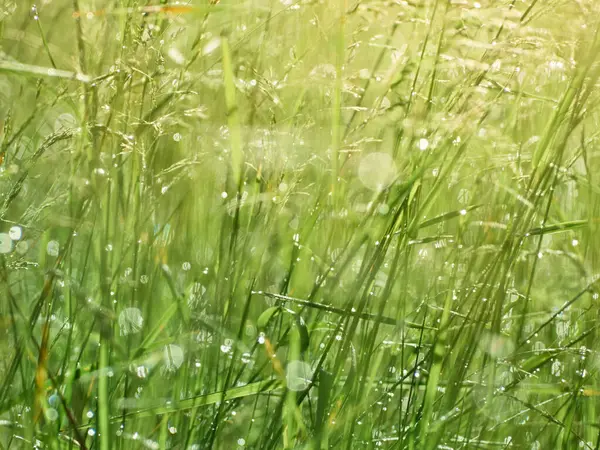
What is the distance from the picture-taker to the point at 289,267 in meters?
1.11

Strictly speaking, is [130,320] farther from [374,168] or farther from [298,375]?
[374,168]

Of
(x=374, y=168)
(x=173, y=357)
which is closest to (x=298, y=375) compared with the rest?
(x=173, y=357)

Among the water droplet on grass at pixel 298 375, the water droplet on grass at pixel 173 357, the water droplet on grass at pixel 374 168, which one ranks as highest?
the water droplet on grass at pixel 374 168

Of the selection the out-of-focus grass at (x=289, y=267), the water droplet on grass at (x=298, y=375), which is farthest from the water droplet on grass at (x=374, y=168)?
the water droplet on grass at (x=298, y=375)

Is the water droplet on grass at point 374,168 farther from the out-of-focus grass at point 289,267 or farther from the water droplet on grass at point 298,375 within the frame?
the water droplet on grass at point 298,375

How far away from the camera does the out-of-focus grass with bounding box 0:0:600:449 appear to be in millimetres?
916

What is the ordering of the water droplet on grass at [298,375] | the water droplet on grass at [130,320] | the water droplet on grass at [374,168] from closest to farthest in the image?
the water droplet on grass at [298,375] → the water droplet on grass at [130,320] → the water droplet on grass at [374,168]

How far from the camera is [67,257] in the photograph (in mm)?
1102

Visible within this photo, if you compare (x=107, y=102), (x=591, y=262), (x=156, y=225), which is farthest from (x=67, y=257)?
(x=591, y=262)

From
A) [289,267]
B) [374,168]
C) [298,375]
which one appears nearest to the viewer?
[298,375]

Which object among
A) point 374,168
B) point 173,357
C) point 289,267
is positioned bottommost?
point 173,357

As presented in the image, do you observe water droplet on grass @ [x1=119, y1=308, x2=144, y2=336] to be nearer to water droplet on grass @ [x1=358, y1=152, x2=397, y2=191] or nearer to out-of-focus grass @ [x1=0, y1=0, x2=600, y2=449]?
out-of-focus grass @ [x1=0, y1=0, x2=600, y2=449]

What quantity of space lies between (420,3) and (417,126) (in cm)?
25

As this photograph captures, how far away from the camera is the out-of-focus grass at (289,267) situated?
3.01ft
